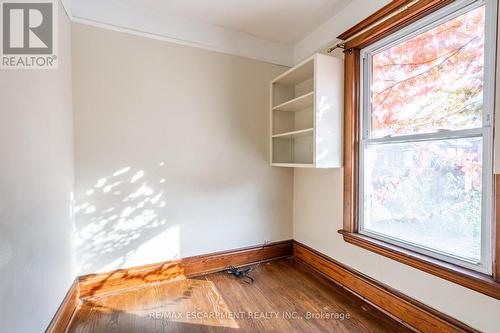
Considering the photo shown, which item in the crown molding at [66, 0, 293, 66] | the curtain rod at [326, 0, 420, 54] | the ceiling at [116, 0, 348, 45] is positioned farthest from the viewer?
the ceiling at [116, 0, 348, 45]

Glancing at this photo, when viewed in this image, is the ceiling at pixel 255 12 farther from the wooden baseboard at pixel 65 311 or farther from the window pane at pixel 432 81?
the wooden baseboard at pixel 65 311

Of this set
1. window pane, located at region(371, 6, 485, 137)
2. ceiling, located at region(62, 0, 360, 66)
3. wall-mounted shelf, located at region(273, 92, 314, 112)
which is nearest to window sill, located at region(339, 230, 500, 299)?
window pane, located at region(371, 6, 485, 137)

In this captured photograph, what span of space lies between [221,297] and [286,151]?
1582 mm

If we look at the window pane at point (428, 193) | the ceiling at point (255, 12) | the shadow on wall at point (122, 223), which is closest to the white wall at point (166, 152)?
the shadow on wall at point (122, 223)

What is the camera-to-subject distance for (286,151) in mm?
2650

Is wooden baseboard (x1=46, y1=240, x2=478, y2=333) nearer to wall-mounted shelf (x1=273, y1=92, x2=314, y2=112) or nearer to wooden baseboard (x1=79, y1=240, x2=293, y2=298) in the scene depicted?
wooden baseboard (x1=79, y1=240, x2=293, y2=298)

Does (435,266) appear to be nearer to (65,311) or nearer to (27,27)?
(65,311)

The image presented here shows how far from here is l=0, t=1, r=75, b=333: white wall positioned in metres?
0.96

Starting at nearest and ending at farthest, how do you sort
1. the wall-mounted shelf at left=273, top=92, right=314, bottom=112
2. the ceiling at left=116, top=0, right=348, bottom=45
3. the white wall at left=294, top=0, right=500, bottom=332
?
the white wall at left=294, top=0, right=500, bottom=332
the ceiling at left=116, top=0, right=348, bottom=45
the wall-mounted shelf at left=273, top=92, right=314, bottom=112

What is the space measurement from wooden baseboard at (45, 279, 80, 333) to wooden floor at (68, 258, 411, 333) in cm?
5

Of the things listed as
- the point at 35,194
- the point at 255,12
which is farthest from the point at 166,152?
the point at 255,12

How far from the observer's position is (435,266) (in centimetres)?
139

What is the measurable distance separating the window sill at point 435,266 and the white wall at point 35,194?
205cm

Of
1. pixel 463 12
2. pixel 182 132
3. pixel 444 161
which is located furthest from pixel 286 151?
pixel 463 12
